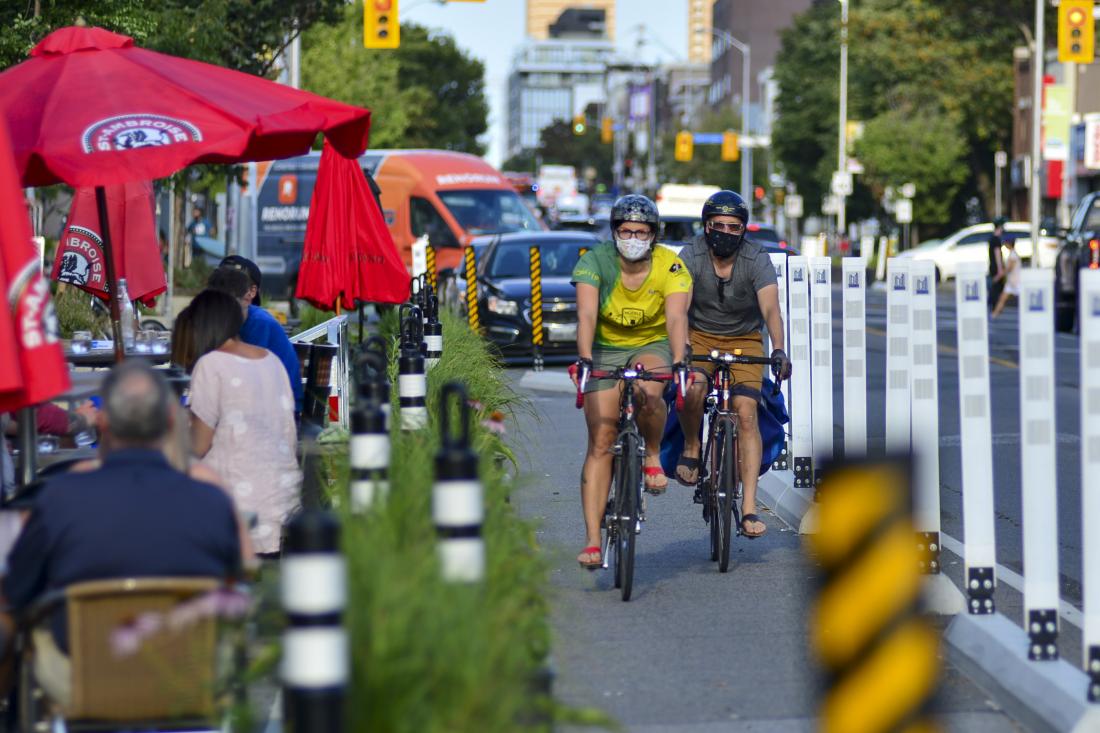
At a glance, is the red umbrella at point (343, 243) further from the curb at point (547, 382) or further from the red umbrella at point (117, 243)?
the curb at point (547, 382)

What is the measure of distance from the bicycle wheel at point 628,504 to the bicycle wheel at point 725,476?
71 cm

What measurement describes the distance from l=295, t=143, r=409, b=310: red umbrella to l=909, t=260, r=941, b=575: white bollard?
24.2ft

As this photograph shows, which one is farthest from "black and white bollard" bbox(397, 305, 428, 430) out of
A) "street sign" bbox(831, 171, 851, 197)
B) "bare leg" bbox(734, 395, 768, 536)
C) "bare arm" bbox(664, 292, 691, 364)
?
"street sign" bbox(831, 171, 851, 197)

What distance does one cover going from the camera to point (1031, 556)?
652cm

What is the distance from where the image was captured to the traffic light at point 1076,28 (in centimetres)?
3012

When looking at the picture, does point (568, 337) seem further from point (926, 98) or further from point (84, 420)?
point (926, 98)

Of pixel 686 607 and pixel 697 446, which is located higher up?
pixel 697 446

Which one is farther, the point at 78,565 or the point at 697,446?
the point at 697,446

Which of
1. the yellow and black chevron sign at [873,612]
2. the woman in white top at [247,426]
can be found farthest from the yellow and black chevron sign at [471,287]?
the yellow and black chevron sign at [873,612]

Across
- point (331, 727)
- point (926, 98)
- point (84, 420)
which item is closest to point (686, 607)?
point (84, 420)

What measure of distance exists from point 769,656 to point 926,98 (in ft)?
212

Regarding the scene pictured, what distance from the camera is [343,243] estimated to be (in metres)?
15.1

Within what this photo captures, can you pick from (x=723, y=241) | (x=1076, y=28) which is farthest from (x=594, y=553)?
(x=1076, y=28)

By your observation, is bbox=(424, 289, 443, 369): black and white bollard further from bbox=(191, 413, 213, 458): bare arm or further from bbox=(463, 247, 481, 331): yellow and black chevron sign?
bbox=(463, 247, 481, 331): yellow and black chevron sign
